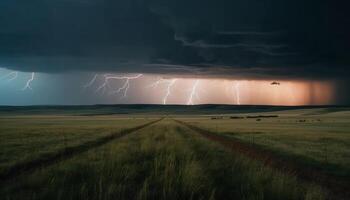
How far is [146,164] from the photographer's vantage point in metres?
16.9

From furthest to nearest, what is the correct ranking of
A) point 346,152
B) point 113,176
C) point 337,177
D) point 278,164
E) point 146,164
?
point 346,152, point 278,164, point 146,164, point 337,177, point 113,176

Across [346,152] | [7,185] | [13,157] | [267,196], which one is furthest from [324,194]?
[13,157]

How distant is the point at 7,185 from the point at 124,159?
6.75m

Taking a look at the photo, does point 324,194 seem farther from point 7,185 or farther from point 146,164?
point 7,185

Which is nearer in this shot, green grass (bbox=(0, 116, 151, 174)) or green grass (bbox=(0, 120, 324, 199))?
green grass (bbox=(0, 120, 324, 199))

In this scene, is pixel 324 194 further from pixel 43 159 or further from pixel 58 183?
pixel 43 159

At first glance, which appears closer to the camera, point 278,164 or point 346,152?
point 278,164

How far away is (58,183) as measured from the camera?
39.7ft

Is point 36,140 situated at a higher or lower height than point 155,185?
higher

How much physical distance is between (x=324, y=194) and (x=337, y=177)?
4.88 m

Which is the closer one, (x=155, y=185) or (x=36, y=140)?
(x=155, y=185)

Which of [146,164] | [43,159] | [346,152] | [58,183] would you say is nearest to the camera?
[58,183]

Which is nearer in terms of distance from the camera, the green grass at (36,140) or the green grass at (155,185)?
the green grass at (155,185)

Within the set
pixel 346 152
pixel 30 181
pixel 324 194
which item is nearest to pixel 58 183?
pixel 30 181
